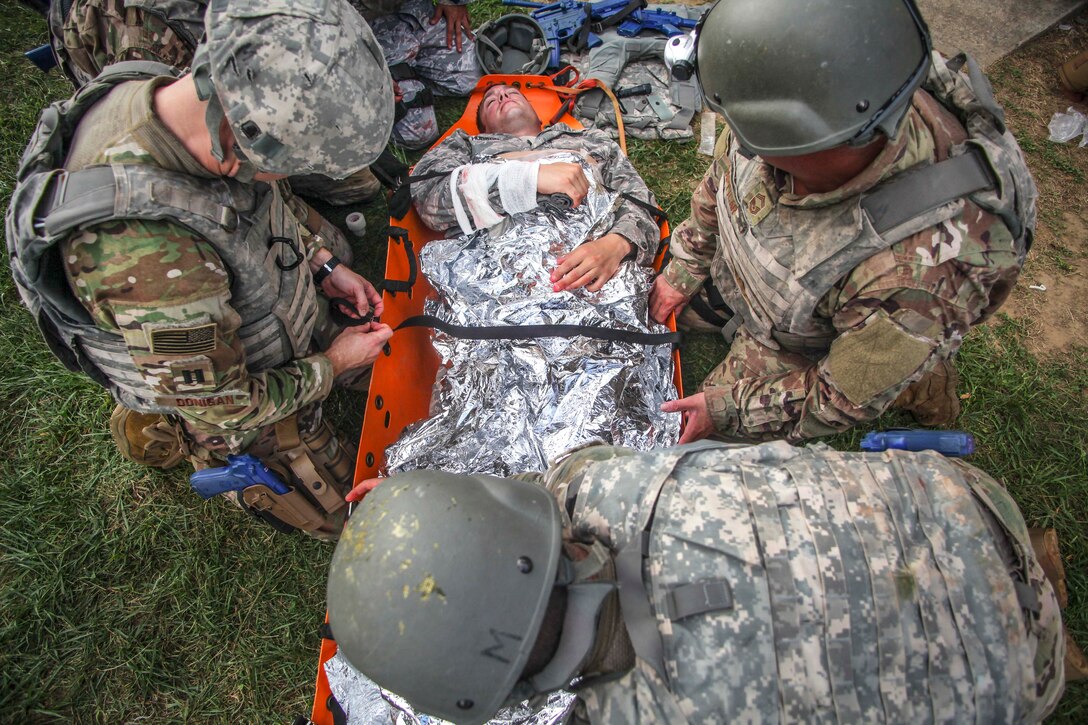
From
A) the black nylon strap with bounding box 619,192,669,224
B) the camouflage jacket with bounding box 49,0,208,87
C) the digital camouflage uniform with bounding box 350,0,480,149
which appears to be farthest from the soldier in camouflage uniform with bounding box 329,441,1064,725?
the digital camouflage uniform with bounding box 350,0,480,149

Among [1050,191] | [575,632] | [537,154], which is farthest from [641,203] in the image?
[1050,191]

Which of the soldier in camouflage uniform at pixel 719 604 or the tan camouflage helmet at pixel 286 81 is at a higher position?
the tan camouflage helmet at pixel 286 81

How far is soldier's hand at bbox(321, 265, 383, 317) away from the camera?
3.10m

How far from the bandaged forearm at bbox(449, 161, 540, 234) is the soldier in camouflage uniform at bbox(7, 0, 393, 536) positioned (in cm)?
114

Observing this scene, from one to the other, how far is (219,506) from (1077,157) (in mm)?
5768

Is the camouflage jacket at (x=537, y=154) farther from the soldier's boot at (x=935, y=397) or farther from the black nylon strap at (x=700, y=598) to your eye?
the black nylon strap at (x=700, y=598)

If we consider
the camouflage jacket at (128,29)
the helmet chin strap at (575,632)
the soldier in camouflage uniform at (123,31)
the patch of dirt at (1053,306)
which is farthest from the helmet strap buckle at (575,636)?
the patch of dirt at (1053,306)

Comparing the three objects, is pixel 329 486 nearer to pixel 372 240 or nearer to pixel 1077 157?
pixel 372 240

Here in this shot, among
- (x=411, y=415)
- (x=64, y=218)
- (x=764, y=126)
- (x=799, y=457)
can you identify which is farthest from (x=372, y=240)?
(x=799, y=457)

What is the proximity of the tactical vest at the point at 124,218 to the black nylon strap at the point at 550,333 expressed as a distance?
0.81 meters

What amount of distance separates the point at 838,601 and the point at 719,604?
11.2 inches

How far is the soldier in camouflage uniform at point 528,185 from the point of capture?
3207 mm

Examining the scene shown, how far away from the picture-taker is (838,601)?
1.50 meters

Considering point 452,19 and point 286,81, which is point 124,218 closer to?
point 286,81
